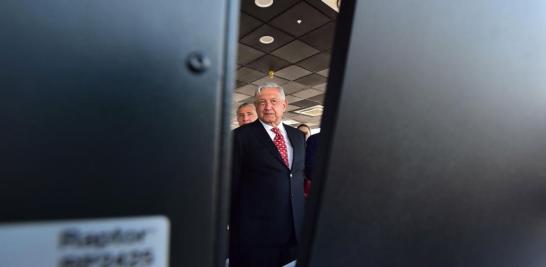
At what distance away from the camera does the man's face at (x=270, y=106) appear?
5.12 ft

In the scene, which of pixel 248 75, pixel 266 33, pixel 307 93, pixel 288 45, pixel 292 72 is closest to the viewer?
pixel 266 33

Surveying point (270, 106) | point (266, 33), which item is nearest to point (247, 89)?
point (266, 33)

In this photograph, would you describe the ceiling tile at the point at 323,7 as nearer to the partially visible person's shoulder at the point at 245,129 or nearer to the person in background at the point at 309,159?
the person in background at the point at 309,159

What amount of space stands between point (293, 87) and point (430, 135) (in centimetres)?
529

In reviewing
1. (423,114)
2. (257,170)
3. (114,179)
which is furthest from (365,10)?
(257,170)

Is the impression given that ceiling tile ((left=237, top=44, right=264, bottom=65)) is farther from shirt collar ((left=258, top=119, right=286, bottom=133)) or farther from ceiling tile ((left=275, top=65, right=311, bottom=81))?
shirt collar ((left=258, top=119, right=286, bottom=133))

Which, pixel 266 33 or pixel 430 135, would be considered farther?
pixel 266 33

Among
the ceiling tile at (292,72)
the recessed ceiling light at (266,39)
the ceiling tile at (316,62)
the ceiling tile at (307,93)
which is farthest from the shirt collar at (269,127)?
the ceiling tile at (307,93)

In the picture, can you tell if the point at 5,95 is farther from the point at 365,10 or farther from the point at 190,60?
the point at 365,10

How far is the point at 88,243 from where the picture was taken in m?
0.21

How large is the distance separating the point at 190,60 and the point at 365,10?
0.50ft

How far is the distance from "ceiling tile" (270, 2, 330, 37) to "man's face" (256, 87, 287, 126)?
63.9 inches

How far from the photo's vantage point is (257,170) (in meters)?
1.38

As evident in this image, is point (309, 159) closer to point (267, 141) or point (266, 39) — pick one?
point (267, 141)
